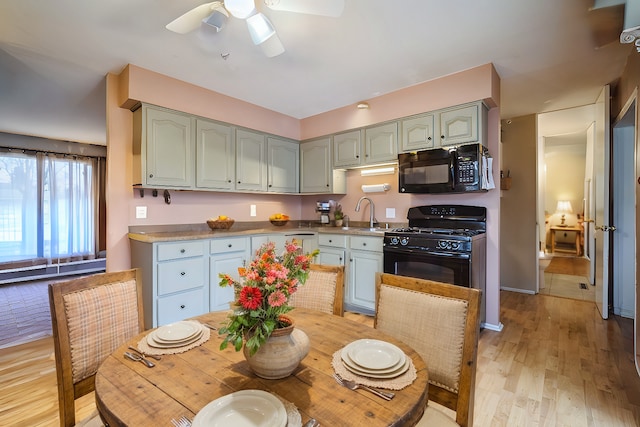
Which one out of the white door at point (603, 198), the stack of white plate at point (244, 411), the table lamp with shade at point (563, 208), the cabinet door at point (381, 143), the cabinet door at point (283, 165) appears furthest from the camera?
the table lamp with shade at point (563, 208)

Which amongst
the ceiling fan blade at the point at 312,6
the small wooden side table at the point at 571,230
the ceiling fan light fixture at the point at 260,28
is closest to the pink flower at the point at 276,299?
the ceiling fan blade at the point at 312,6

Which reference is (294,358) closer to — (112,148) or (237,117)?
(112,148)

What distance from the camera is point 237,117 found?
137 inches

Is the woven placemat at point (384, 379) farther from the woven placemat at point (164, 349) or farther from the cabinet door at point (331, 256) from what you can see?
the cabinet door at point (331, 256)

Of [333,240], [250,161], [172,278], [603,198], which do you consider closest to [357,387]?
[172,278]

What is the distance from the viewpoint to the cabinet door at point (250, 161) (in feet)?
11.3

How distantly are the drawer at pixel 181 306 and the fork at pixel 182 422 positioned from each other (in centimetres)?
212

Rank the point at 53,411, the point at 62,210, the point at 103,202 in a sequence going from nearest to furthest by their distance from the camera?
the point at 53,411 → the point at 62,210 → the point at 103,202

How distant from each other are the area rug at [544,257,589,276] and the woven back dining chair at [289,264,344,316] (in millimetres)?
5453

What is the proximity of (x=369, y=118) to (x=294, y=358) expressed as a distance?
314 cm

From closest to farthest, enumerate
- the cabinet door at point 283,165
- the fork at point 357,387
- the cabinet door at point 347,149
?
the fork at point 357,387, the cabinet door at point 347,149, the cabinet door at point 283,165

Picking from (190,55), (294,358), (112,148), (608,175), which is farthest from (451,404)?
(608,175)

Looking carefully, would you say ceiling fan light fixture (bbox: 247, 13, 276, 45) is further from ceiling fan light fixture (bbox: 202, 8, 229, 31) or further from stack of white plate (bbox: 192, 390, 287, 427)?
stack of white plate (bbox: 192, 390, 287, 427)

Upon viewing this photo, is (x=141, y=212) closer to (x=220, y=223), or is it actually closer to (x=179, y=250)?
(x=179, y=250)
